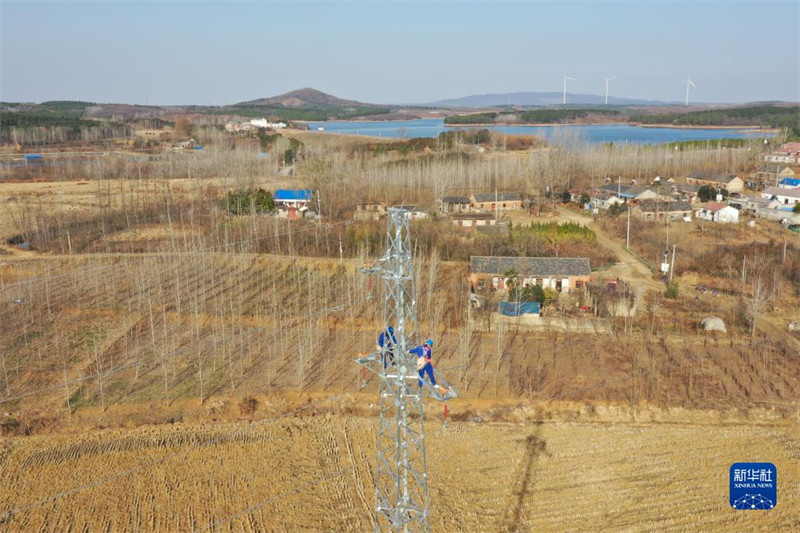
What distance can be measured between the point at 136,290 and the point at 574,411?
30.6 feet

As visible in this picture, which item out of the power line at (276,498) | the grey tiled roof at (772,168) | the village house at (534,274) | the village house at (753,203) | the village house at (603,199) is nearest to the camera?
the power line at (276,498)

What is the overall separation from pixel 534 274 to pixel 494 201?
9.35 m

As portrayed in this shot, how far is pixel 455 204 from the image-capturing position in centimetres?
2302

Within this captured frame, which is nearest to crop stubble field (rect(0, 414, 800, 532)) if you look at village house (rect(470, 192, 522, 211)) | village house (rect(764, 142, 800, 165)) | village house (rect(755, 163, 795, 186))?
village house (rect(470, 192, 522, 211))

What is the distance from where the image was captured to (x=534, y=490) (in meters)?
7.82

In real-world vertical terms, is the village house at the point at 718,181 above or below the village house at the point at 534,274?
above

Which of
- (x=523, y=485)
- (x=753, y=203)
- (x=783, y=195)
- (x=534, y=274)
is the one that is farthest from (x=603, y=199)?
(x=523, y=485)

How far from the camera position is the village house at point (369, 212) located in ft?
68.4

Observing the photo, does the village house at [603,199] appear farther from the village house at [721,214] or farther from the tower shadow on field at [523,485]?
the tower shadow on field at [523,485]

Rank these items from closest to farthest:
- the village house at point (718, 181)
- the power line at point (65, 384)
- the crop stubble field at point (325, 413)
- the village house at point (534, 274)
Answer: the crop stubble field at point (325, 413) < the power line at point (65, 384) < the village house at point (534, 274) < the village house at point (718, 181)

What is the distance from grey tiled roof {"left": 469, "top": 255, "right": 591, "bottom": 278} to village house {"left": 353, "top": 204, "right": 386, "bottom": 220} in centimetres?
647

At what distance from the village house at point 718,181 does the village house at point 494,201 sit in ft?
28.9

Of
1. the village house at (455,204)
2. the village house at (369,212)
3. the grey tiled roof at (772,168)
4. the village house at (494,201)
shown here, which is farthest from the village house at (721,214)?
the village house at (369,212)

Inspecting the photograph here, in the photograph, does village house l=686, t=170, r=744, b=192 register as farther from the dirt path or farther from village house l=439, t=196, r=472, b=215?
village house l=439, t=196, r=472, b=215
